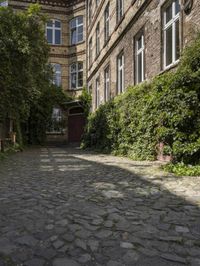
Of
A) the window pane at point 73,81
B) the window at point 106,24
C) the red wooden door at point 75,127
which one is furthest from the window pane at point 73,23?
the window at point 106,24

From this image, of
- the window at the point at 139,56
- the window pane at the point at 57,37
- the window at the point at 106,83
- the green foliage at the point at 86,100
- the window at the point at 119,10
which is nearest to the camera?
the window at the point at 139,56

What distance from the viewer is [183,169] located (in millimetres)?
6914

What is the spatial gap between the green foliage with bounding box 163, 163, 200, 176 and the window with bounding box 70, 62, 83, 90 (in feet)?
68.9

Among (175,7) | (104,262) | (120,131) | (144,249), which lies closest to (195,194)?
(144,249)

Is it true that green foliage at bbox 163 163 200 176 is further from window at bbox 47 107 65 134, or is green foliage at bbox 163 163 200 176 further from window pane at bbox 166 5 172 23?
window at bbox 47 107 65 134

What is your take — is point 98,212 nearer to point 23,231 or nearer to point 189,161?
point 23,231

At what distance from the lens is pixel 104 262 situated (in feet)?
8.57

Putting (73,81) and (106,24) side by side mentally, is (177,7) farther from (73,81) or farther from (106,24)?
(73,81)

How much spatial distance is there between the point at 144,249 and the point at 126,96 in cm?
940

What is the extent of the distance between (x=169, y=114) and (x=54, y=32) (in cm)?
2318

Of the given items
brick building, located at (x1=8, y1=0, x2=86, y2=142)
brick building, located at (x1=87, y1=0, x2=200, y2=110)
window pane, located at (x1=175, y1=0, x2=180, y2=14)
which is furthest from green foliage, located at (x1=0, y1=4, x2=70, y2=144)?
brick building, located at (x1=8, y1=0, x2=86, y2=142)

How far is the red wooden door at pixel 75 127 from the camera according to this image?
27.0m

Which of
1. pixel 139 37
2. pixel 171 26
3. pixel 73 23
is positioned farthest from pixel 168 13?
pixel 73 23

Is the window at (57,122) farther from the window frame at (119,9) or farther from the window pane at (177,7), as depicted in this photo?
the window pane at (177,7)
